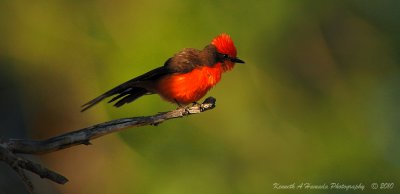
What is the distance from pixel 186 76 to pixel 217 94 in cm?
177

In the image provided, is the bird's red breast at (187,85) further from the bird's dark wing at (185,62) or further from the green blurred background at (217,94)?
the green blurred background at (217,94)

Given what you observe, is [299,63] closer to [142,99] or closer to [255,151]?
[255,151]

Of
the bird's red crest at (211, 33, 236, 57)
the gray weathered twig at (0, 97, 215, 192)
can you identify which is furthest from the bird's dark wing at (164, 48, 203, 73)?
the gray weathered twig at (0, 97, 215, 192)

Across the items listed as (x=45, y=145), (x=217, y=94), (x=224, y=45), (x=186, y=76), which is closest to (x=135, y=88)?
(x=186, y=76)

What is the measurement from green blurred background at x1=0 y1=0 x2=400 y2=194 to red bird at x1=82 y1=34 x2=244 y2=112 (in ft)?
3.46

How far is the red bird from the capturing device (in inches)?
262

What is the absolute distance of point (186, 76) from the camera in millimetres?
6738

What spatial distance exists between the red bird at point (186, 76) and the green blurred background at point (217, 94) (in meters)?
→ 1.05

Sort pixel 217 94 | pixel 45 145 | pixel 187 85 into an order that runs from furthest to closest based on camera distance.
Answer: pixel 217 94 → pixel 187 85 → pixel 45 145

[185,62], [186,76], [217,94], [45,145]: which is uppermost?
[185,62]

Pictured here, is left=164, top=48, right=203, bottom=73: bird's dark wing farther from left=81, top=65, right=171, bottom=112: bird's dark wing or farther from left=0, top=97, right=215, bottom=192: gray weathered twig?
left=0, top=97, right=215, bottom=192: gray weathered twig

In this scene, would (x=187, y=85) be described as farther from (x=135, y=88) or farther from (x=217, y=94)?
(x=217, y=94)

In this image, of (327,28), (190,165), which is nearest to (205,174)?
(190,165)

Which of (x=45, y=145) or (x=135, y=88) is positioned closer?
(x=45, y=145)
